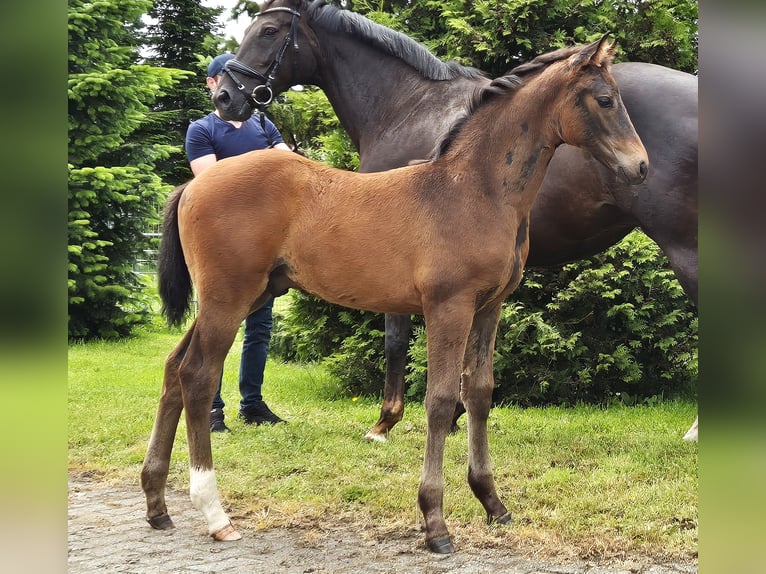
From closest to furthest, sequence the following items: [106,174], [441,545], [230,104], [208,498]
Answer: [441,545]
[208,498]
[230,104]
[106,174]

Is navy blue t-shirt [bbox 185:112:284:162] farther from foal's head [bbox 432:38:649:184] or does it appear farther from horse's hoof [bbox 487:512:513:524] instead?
horse's hoof [bbox 487:512:513:524]

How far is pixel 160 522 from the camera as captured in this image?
3.35 meters

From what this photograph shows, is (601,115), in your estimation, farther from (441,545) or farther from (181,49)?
(181,49)

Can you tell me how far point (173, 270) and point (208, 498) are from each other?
1.14m

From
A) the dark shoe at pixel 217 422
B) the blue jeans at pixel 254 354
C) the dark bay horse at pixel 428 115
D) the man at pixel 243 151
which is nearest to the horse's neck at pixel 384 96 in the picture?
the dark bay horse at pixel 428 115

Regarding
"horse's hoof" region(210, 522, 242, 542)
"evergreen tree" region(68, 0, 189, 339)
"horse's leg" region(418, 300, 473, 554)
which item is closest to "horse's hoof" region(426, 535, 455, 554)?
"horse's leg" region(418, 300, 473, 554)

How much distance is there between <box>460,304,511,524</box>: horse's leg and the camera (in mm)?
3363

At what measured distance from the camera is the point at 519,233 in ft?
10.6

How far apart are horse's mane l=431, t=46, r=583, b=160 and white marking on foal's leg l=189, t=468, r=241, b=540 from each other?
72.3 inches

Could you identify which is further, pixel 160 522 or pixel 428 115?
pixel 428 115

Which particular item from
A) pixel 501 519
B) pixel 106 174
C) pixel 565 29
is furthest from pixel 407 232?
pixel 106 174

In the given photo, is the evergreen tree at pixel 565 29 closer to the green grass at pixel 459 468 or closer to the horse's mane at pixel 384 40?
the horse's mane at pixel 384 40
